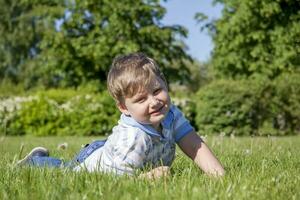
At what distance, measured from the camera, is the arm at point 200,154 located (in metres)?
3.82

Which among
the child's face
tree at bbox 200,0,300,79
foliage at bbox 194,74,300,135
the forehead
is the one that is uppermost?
tree at bbox 200,0,300,79

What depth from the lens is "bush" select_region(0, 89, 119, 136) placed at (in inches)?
762

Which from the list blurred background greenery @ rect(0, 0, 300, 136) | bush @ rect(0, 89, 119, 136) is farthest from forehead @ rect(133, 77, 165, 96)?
bush @ rect(0, 89, 119, 136)

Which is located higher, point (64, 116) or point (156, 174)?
point (156, 174)

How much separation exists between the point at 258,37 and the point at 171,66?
6609 mm

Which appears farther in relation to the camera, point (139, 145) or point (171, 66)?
point (171, 66)

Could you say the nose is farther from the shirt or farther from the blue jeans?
the blue jeans

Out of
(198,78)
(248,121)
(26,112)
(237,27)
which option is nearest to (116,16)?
(237,27)

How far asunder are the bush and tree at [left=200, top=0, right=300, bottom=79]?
820cm

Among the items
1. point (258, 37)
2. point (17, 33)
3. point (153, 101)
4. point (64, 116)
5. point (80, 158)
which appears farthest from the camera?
point (17, 33)

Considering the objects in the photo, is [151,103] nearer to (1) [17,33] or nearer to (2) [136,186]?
(2) [136,186]

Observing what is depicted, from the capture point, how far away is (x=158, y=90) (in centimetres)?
365

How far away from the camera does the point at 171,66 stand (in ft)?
100

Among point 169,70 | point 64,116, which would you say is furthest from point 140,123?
point 169,70
